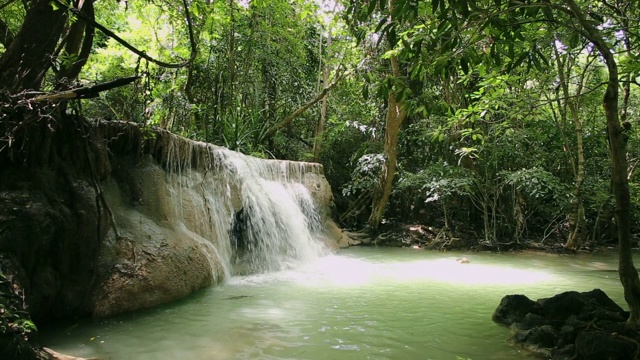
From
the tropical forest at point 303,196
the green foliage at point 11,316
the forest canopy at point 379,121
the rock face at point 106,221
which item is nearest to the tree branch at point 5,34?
the tropical forest at point 303,196

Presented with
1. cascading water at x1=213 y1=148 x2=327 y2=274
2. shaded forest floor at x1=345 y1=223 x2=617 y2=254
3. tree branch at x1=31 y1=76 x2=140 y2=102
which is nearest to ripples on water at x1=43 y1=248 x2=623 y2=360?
cascading water at x1=213 y1=148 x2=327 y2=274

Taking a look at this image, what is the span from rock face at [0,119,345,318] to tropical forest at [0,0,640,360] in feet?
0.07

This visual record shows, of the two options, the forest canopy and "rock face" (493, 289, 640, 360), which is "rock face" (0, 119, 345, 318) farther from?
"rock face" (493, 289, 640, 360)

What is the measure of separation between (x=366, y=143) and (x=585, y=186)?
5.50m

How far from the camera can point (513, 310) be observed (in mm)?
4293

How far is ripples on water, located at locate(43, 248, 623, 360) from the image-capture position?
3441 mm

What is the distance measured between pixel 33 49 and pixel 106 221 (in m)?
1.73

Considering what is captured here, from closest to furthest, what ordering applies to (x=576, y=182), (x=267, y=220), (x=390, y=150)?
(x=267, y=220) → (x=576, y=182) → (x=390, y=150)

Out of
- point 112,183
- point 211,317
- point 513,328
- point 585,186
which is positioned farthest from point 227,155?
point 585,186

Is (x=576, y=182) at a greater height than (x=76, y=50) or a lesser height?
lesser

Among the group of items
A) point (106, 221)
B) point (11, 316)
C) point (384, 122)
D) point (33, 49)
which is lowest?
point (11, 316)

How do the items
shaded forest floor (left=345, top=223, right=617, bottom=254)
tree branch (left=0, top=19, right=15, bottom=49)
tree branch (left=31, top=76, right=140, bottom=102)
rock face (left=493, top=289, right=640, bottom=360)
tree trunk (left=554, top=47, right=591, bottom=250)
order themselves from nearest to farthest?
rock face (left=493, top=289, right=640, bottom=360) < tree branch (left=31, top=76, right=140, bottom=102) < tree branch (left=0, top=19, right=15, bottom=49) < tree trunk (left=554, top=47, right=591, bottom=250) < shaded forest floor (left=345, top=223, right=617, bottom=254)

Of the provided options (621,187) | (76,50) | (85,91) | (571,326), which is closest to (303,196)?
(76,50)

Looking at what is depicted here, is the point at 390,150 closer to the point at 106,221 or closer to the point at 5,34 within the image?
the point at 106,221
